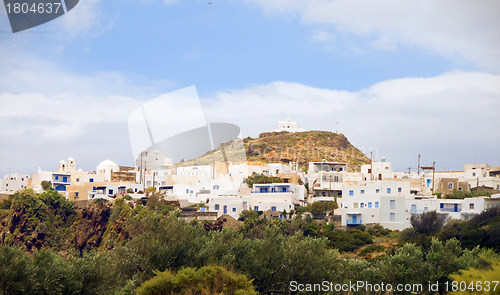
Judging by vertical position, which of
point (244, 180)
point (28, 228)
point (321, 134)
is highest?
point (321, 134)

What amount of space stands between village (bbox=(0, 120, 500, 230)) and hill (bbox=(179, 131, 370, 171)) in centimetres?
1464

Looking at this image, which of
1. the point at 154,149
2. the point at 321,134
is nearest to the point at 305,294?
the point at 154,149

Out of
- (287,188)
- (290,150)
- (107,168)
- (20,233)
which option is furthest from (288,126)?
(20,233)

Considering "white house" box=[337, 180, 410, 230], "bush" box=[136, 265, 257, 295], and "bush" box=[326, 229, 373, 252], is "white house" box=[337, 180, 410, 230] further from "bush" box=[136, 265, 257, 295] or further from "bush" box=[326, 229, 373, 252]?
"bush" box=[136, 265, 257, 295]

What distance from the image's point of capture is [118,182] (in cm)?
7419

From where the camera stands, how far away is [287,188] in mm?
61031

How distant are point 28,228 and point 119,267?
133 feet

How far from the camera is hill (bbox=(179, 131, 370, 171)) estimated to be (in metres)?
Answer: 93.8

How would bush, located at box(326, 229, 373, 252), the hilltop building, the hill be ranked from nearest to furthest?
bush, located at box(326, 229, 373, 252)
the hill
the hilltop building

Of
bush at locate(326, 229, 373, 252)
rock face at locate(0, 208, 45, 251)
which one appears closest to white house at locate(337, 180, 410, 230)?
bush at locate(326, 229, 373, 252)

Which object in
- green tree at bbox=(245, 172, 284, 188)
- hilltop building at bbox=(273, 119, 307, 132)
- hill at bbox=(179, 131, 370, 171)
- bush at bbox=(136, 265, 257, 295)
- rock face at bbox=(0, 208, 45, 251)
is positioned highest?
hilltop building at bbox=(273, 119, 307, 132)

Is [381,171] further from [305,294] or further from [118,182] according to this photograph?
[305,294]

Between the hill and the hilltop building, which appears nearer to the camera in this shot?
the hill

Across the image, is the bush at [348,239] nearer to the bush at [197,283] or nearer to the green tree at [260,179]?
the green tree at [260,179]
